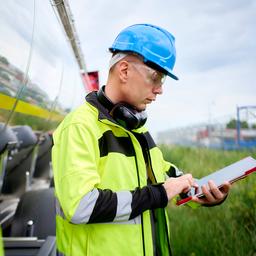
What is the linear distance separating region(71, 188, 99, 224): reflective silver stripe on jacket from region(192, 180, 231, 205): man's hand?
0.52 m

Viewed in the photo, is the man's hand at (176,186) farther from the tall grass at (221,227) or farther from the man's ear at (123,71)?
the tall grass at (221,227)

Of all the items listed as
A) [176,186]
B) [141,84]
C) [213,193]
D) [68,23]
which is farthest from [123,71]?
[68,23]

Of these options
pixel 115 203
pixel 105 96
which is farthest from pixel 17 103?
pixel 115 203

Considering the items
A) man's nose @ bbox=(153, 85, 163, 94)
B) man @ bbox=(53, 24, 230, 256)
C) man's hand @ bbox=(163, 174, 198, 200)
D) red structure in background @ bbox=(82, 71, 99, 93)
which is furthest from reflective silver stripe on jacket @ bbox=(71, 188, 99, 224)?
red structure in background @ bbox=(82, 71, 99, 93)

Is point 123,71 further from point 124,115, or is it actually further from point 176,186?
point 176,186

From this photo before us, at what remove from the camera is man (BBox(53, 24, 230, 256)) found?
4.09 ft

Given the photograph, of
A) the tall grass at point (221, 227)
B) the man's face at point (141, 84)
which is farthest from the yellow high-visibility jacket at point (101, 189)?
the tall grass at point (221, 227)

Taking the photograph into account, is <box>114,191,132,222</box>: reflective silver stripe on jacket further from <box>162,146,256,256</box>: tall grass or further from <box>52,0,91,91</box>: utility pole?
<box>162,146,256,256</box>: tall grass

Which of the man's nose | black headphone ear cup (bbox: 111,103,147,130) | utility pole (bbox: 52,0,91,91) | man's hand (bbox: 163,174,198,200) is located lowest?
man's hand (bbox: 163,174,198,200)

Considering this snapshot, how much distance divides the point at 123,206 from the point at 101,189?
0.10 m

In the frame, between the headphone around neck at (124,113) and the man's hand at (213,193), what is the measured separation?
15.9 inches

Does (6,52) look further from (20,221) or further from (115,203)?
(20,221)

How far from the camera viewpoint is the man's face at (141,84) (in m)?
1.45

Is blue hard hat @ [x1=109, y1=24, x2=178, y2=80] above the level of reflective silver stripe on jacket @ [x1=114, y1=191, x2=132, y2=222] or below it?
above
